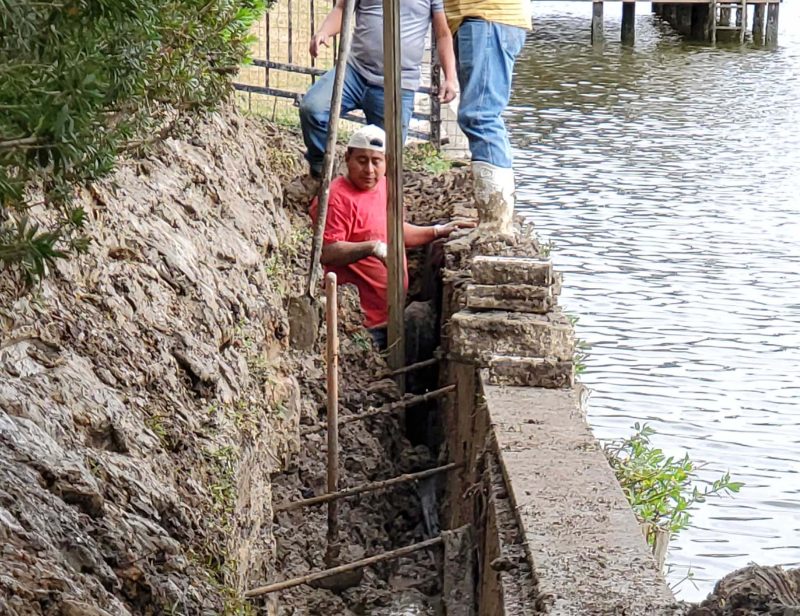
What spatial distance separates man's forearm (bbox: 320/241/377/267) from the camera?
7.06 m

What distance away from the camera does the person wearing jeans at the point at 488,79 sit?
6.31m

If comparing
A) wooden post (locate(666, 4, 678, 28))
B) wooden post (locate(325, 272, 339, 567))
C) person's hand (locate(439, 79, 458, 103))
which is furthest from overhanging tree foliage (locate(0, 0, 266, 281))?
wooden post (locate(666, 4, 678, 28))

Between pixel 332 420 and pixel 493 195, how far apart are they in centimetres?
162

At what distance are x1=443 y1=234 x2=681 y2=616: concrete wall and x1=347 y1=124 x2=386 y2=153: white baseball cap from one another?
69 centimetres

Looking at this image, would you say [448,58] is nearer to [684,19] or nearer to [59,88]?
[59,88]

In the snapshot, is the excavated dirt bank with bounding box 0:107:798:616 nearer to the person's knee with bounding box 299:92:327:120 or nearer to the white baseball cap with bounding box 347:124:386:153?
the person's knee with bounding box 299:92:327:120

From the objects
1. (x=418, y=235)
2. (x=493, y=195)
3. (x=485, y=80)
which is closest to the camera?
(x=485, y=80)

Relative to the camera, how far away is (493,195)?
6465mm

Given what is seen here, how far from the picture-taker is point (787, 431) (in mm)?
8062

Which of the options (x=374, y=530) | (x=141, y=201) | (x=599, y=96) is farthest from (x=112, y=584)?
(x=599, y=96)

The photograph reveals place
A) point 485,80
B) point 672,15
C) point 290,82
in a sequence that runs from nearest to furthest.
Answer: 1. point 485,80
2. point 290,82
3. point 672,15

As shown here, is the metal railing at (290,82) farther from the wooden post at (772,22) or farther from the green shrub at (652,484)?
the wooden post at (772,22)

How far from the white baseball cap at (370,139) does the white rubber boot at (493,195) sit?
0.75m

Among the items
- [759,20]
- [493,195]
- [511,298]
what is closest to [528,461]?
[511,298]
